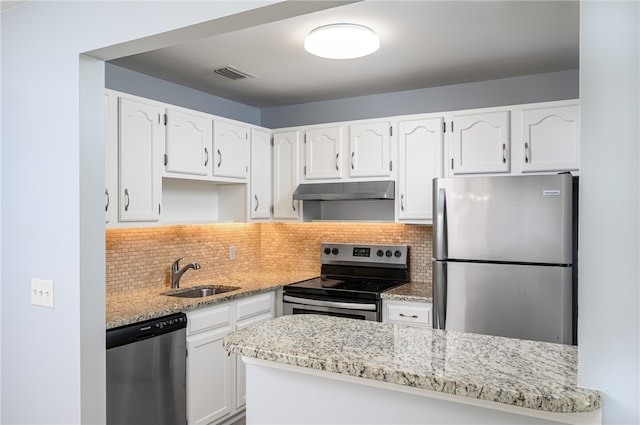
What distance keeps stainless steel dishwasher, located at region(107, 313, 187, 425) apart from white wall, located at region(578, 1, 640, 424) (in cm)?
212

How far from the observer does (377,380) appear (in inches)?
51.4

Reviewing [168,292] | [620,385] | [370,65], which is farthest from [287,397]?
[370,65]

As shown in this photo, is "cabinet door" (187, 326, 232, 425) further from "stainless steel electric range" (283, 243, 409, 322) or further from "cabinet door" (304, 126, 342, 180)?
"cabinet door" (304, 126, 342, 180)


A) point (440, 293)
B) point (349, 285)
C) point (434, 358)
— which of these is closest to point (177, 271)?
point (349, 285)

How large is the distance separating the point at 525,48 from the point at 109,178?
8.48 feet

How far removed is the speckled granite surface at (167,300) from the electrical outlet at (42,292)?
35 centimetres

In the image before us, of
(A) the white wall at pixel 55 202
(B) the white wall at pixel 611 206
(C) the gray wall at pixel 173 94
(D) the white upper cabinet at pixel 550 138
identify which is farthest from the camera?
(C) the gray wall at pixel 173 94

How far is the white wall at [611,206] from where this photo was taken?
106 cm

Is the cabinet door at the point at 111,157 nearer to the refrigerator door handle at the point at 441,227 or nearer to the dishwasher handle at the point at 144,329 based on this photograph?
the dishwasher handle at the point at 144,329

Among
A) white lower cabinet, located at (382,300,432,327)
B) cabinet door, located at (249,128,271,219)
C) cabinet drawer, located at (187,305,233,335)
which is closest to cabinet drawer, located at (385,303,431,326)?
white lower cabinet, located at (382,300,432,327)

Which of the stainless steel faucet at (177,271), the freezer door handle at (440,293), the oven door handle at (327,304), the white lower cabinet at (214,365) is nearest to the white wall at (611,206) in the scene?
the freezer door handle at (440,293)

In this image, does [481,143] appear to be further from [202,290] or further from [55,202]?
[55,202]

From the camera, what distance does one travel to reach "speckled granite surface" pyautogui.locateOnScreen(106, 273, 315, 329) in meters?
2.51

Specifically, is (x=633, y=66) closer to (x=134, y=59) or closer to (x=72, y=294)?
(x=72, y=294)
